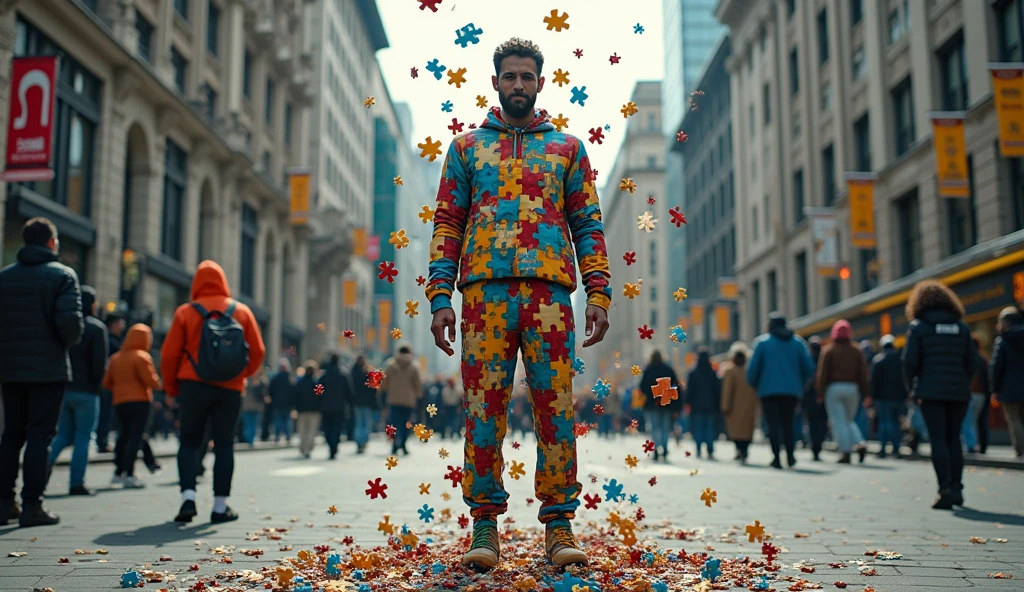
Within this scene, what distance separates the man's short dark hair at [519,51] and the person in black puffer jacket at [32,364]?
141 inches

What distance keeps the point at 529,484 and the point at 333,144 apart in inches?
1749

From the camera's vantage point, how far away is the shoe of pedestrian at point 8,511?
257 inches

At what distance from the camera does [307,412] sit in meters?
17.2

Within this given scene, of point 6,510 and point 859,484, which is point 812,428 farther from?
point 6,510

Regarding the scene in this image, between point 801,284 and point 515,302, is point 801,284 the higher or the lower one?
the higher one

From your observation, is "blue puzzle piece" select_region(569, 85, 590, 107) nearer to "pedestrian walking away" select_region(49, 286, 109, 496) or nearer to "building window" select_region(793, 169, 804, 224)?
"pedestrian walking away" select_region(49, 286, 109, 496)

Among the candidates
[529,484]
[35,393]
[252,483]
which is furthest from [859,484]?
[35,393]

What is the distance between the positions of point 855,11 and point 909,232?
8.46 meters

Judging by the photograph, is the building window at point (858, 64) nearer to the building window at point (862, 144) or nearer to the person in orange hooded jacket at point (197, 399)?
the building window at point (862, 144)

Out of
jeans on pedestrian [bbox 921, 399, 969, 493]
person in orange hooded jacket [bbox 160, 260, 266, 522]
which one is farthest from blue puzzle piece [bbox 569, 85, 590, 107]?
jeans on pedestrian [bbox 921, 399, 969, 493]

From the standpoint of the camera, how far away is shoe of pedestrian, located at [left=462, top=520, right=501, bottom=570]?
424 cm

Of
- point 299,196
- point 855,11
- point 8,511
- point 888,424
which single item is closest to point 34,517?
point 8,511

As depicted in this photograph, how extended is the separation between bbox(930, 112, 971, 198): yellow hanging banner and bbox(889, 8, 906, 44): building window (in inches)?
252

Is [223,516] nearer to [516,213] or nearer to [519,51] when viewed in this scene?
[516,213]
